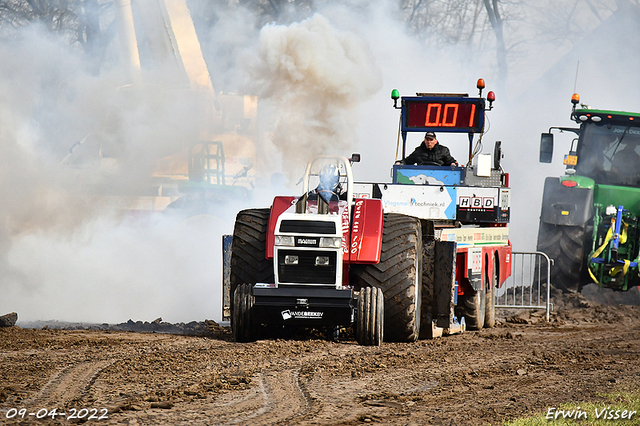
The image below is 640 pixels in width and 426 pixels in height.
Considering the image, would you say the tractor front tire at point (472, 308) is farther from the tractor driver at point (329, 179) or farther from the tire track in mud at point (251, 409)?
the tire track in mud at point (251, 409)

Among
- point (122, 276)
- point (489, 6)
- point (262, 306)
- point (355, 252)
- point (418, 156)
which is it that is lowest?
point (122, 276)

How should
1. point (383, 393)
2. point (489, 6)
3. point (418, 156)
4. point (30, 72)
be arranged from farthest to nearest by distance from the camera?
point (489, 6)
point (30, 72)
point (418, 156)
point (383, 393)

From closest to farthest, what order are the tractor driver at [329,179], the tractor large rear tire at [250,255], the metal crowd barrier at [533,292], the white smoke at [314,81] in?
1. the tractor large rear tire at [250,255]
2. the tractor driver at [329,179]
3. the white smoke at [314,81]
4. the metal crowd barrier at [533,292]

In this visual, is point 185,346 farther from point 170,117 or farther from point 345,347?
point 170,117

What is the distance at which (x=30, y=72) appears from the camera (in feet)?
57.5

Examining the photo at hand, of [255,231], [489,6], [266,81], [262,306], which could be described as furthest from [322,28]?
[489,6]

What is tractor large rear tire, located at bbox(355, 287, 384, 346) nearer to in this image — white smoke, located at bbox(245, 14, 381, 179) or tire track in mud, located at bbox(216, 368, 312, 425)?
tire track in mud, located at bbox(216, 368, 312, 425)

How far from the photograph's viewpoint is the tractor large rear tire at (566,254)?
45.0 feet

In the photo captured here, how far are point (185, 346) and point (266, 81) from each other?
633 centimetres

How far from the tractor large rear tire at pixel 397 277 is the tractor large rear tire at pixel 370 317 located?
218 millimetres

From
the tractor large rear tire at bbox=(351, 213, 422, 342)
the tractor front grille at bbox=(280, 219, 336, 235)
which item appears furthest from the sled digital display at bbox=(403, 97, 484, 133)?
the tractor front grille at bbox=(280, 219, 336, 235)

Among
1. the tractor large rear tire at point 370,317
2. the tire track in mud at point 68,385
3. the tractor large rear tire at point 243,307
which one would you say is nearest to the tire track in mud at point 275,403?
the tire track in mud at point 68,385

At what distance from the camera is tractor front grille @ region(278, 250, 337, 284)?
27.0 ft

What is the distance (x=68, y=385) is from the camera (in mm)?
6062
